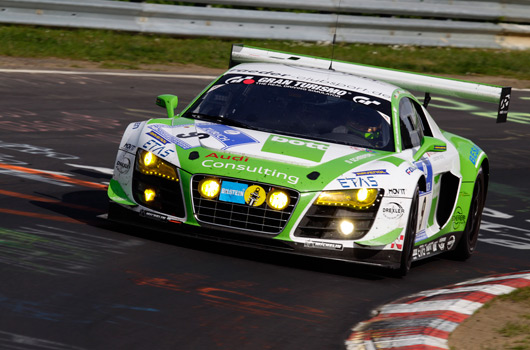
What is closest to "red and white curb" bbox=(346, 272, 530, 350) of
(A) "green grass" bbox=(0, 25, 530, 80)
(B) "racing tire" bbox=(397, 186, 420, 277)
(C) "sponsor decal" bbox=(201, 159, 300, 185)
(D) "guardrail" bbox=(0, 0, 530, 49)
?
(B) "racing tire" bbox=(397, 186, 420, 277)

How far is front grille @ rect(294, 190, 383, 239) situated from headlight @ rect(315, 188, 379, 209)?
26 millimetres

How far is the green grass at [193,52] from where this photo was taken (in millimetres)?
17125

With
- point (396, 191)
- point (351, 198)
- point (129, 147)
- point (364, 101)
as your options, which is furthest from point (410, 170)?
point (129, 147)

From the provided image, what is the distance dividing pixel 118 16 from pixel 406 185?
11.2 meters

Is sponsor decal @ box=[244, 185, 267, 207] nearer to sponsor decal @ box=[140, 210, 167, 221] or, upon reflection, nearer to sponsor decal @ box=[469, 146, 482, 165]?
sponsor decal @ box=[140, 210, 167, 221]

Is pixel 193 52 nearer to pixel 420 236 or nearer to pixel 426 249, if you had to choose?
pixel 426 249

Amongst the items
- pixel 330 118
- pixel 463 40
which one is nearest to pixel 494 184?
pixel 330 118

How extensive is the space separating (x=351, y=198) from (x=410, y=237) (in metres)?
0.60

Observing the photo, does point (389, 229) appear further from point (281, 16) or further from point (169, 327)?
point (281, 16)

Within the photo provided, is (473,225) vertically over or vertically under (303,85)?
under

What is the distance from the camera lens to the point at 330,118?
7.96 m

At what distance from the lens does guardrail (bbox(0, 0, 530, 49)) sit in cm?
1702

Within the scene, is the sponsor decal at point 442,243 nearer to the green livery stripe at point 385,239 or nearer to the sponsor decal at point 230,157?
the green livery stripe at point 385,239

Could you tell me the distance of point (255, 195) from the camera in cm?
685
